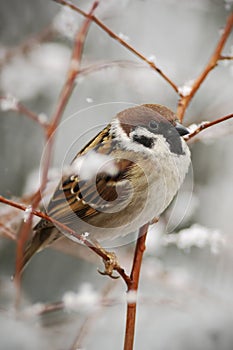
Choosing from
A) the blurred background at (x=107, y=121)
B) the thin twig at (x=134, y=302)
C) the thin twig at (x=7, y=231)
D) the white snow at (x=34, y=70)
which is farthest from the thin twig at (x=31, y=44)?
the thin twig at (x=134, y=302)

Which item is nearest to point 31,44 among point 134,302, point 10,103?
point 10,103

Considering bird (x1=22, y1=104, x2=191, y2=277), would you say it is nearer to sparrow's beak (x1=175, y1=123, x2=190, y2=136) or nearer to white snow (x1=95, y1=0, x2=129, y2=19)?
sparrow's beak (x1=175, y1=123, x2=190, y2=136)

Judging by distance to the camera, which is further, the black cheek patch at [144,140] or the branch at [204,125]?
the black cheek patch at [144,140]

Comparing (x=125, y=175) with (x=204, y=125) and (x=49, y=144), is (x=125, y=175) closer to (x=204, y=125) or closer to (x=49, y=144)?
(x=49, y=144)

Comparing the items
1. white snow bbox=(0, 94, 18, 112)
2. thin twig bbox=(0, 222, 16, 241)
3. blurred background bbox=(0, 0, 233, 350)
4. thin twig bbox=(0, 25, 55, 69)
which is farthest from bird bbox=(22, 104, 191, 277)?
thin twig bbox=(0, 25, 55, 69)

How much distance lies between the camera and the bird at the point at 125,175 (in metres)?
1.12

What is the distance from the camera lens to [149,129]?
112 centimetres

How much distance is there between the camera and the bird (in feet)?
3.68

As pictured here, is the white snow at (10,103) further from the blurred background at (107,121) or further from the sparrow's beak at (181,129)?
the sparrow's beak at (181,129)

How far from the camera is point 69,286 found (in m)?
2.30

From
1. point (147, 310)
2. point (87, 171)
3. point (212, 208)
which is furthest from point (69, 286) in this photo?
point (87, 171)

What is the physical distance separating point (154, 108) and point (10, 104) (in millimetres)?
421

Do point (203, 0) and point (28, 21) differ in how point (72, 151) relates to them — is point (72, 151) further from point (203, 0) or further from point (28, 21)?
point (28, 21)

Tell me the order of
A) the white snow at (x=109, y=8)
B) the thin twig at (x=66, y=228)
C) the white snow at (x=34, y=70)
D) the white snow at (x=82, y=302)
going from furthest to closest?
the white snow at (x=34, y=70), the white snow at (x=109, y=8), the white snow at (x=82, y=302), the thin twig at (x=66, y=228)
